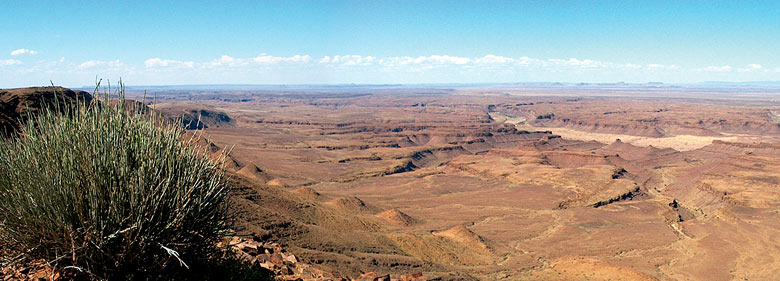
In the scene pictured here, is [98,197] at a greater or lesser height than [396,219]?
greater

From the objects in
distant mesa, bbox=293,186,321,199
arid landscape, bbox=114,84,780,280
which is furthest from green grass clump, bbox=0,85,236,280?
distant mesa, bbox=293,186,321,199

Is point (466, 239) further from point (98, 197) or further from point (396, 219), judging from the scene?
point (98, 197)

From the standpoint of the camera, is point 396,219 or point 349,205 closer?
point 396,219

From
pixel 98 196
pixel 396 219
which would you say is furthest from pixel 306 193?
pixel 98 196

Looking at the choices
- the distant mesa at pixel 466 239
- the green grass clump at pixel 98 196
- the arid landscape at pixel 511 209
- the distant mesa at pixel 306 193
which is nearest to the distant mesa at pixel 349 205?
the arid landscape at pixel 511 209

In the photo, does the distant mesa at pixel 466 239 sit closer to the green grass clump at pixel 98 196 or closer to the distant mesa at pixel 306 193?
the distant mesa at pixel 306 193

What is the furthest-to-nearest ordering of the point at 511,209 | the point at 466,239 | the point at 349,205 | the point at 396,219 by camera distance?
the point at 511,209 < the point at 349,205 < the point at 396,219 < the point at 466,239

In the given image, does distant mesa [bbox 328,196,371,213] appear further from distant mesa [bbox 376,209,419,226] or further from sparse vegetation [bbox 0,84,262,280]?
sparse vegetation [bbox 0,84,262,280]

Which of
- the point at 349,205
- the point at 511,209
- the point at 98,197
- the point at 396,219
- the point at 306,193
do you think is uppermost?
the point at 98,197
